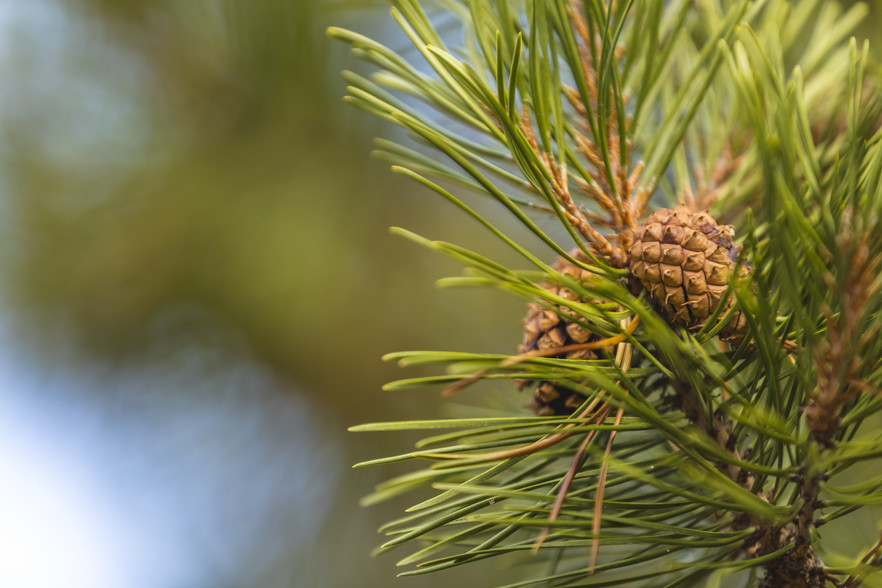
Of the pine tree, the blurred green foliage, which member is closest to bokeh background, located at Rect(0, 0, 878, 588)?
the blurred green foliage

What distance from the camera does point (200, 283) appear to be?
3.22 feet

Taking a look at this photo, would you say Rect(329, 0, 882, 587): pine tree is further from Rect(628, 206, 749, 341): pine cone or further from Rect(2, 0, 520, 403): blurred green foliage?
Rect(2, 0, 520, 403): blurred green foliage

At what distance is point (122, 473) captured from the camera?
1.01 m

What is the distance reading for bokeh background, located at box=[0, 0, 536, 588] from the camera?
3.13 ft

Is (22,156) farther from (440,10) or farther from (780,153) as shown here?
(780,153)

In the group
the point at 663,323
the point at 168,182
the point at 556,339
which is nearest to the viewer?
the point at 663,323

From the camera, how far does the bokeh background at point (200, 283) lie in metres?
0.95

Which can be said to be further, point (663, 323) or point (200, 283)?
point (200, 283)

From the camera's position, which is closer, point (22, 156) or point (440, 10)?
point (440, 10)

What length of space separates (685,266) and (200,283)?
0.85 meters

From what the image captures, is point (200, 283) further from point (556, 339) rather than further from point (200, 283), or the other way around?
point (556, 339)

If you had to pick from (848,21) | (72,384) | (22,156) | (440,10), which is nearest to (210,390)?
(72,384)

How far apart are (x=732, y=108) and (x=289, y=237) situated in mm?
689

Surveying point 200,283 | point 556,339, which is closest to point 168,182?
point 200,283
